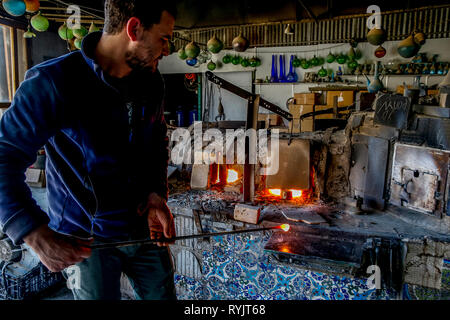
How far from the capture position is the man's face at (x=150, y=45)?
61.5 inches

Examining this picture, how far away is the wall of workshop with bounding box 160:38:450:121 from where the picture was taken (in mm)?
8986

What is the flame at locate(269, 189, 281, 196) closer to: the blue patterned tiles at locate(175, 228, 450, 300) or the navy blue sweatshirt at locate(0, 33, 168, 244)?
the blue patterned tiles at locate(175, 228, 450, 300)

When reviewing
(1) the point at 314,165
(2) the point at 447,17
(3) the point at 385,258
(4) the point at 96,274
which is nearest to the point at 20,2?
(4) the point at 96,274

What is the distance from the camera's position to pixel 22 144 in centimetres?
132

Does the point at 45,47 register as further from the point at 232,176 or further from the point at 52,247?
the point at 52,247

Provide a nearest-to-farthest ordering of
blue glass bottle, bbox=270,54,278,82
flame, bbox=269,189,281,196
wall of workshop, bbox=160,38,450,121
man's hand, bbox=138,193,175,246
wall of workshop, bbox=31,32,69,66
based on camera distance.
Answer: man's hand, bbox=138,193,175,246 → flame, bbox=269,189,281,196 → wall of workshop, bbox=31,32,69,66 → wall of workshop, bbox=160,38,450,121 → blue glass bottle, bbox=270,54,278,82

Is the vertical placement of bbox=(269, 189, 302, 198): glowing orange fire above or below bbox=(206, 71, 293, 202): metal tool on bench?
below

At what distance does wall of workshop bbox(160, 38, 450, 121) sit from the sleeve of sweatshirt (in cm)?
974

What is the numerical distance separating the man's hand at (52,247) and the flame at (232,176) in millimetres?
3324

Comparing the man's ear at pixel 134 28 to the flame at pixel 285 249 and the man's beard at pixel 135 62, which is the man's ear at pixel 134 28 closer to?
the man's beard at pixel 135 62

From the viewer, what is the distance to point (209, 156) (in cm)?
447

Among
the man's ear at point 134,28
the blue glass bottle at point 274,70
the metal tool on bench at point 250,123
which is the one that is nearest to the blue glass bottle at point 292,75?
the blue glass bottle at point 274,70

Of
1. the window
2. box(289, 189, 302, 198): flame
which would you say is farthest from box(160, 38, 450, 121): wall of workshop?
box(289, 189, 302, 198): flame
